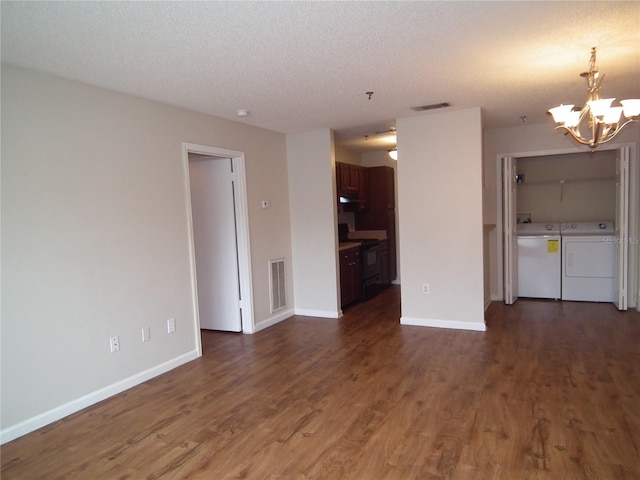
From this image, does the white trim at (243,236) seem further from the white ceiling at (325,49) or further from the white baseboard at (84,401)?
the white baseboard at (84,401)

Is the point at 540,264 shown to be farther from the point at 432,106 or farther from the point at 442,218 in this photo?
the point at 432,106

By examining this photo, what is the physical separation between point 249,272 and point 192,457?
254 cm

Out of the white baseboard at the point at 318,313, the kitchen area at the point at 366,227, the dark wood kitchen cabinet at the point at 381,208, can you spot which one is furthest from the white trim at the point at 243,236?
the dark wood kitchen cabinet at the point at 381,208

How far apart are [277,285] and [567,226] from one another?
4.42 metres

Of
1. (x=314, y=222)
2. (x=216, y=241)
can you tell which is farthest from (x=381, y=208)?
(x=216, y=241)

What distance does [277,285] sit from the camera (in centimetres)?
530

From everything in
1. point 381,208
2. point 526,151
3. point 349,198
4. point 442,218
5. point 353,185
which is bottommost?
point 442,218

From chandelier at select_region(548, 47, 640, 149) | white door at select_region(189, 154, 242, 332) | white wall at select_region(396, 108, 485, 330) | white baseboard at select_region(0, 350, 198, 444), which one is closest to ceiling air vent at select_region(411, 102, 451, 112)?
white wall at select_region(396, 108, 485, 330)

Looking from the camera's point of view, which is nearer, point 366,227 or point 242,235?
point 242,235

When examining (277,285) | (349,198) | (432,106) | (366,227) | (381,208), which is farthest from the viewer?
(366,227)

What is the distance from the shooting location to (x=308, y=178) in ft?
17.7

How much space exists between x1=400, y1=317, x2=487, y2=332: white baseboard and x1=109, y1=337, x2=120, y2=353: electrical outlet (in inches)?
123

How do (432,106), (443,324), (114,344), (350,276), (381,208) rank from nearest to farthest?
(114,344) < (432,106) < (443,324) < (350,276) < (381,208)

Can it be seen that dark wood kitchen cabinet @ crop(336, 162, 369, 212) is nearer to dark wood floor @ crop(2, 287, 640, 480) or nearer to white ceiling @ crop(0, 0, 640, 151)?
white ceiling @ crop(0, 0, 640, 151)
